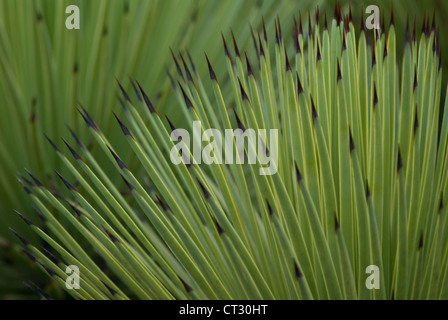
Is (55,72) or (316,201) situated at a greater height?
(55,72)

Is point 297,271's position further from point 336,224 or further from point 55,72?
point 55,72

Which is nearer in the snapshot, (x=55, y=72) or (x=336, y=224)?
(x=336, y=224)

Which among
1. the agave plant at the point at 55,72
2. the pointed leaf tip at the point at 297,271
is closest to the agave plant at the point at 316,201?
the pointed leaf tip at the point at 297,271

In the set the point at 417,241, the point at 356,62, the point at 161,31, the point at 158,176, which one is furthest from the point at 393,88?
the point at 161,31

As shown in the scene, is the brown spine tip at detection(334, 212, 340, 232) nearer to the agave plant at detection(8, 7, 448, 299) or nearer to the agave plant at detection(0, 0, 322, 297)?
the agave plant at detection(8, 7, 448, 299)

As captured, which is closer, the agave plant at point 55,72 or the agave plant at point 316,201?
the agave plant at point 316,201

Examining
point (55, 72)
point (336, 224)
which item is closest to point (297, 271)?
point (336, 224)

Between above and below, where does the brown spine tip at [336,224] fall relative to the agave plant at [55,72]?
below

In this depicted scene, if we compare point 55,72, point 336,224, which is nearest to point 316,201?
point 336,224

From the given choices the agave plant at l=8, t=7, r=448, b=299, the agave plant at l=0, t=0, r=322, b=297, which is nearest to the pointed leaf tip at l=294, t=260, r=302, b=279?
the agave plant at l=8, t=7, r=448, b=299

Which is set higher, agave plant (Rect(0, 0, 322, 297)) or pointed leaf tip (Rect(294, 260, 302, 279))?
agave plant (Rect(0, 0, 322, 297))

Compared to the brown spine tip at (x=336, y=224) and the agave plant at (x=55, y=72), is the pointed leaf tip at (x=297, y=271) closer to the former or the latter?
the brown spine tip at (x=336, y=224)

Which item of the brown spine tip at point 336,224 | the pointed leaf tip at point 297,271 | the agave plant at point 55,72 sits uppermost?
the agave plant at point 55,72

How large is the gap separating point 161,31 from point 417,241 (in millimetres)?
583
